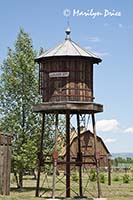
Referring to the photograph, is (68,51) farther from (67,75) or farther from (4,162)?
(4,162)

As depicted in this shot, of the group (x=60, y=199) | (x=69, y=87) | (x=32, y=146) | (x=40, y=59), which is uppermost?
(x=40, y=59)

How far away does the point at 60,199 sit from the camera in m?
22.3

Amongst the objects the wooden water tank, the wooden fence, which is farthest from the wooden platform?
the wooden fence

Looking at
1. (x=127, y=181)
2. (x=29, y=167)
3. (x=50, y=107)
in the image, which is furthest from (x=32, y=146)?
(x=127, y=181)

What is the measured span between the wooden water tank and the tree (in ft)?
19.0

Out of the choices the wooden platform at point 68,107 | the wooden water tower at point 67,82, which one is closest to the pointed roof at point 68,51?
the wooden water tower at point 67,82

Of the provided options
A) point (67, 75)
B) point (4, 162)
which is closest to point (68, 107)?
point (67, 75)

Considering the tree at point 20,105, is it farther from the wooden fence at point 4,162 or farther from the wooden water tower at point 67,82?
the wooden fence at point 4,162

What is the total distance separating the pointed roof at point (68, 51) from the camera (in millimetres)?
23016

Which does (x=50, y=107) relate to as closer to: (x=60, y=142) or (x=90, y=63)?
(x=90, y=63)

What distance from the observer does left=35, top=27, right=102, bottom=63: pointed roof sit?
75.5 ft

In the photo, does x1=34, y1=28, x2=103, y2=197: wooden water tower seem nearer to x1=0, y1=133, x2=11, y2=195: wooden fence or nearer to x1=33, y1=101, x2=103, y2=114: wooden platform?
x1=33, y1=101, x2=103, y2=114: wooden platform

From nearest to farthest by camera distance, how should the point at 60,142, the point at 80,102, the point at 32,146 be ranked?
the point at 80,102, the point at 32,146, the point at 60,142

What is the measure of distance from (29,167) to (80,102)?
26.1ft
